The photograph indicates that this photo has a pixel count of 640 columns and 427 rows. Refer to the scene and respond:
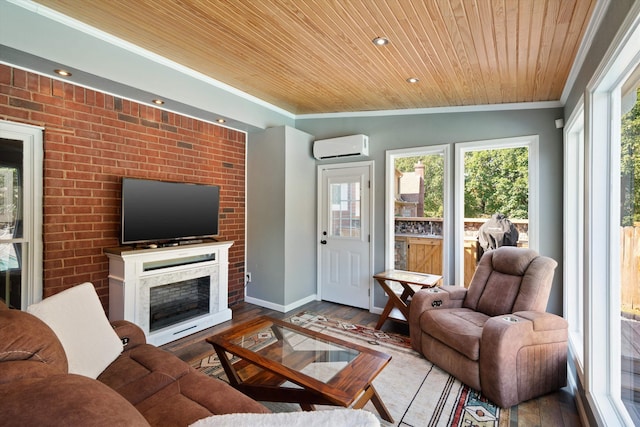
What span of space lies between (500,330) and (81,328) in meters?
2.54

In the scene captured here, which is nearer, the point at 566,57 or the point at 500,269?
the point at 566,57

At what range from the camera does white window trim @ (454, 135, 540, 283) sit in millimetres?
3107

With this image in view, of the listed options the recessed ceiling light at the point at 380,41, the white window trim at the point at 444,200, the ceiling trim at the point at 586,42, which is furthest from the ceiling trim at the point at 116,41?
the ceiling trim at the point at 586,42

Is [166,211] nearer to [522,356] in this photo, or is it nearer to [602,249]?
[522,356]

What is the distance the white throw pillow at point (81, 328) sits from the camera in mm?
1511

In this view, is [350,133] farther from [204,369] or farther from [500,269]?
[204,369]

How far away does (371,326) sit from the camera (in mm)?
3549

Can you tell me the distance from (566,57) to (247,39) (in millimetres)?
2352

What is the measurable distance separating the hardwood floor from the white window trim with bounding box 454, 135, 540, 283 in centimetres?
114

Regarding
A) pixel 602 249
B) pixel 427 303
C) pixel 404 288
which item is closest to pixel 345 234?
pixel 404 288

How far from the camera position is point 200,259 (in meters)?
3.39

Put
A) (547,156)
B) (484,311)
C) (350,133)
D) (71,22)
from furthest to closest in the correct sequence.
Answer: (350,133) → (547,156) → (484,311) → (71,22)

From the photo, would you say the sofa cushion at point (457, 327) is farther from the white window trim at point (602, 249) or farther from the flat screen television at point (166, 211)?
the flat screen television at point (166, 211)

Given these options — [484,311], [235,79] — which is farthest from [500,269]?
[235,79]
